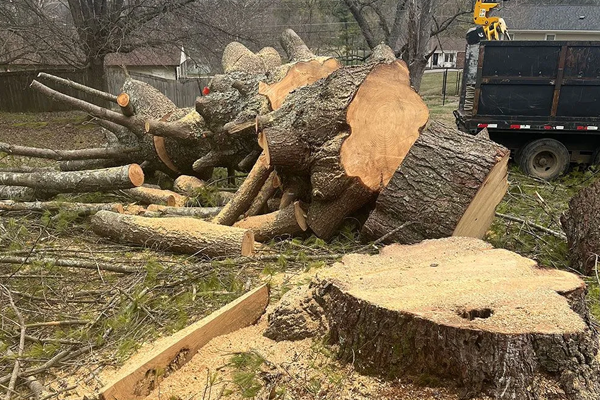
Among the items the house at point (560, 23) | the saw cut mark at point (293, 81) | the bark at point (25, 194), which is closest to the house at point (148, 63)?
the bark at point (25, 194)

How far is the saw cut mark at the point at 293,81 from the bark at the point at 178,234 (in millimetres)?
1794

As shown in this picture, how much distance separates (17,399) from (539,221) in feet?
15.6

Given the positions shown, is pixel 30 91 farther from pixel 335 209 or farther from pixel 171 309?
pixel 171 309

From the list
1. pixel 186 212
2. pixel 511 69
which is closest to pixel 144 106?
pixel 186 212

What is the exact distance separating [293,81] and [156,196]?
216cm

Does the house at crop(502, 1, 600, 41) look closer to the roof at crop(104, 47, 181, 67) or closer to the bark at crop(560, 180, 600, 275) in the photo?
the roof at crop(104, 47, 181, 67)

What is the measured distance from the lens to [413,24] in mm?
12273

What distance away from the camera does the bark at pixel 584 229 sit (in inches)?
145

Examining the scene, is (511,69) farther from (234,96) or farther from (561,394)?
(561,394)

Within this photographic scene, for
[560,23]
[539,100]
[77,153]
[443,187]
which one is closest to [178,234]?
[443,187]

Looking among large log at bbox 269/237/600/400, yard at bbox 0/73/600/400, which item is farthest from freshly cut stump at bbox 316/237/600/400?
yard at bbox 0/73/600/400

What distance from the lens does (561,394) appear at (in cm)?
181

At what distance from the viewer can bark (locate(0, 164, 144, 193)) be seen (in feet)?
17.7

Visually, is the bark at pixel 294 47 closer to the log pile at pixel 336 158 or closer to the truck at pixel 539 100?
the log pile at pixel 336 158
